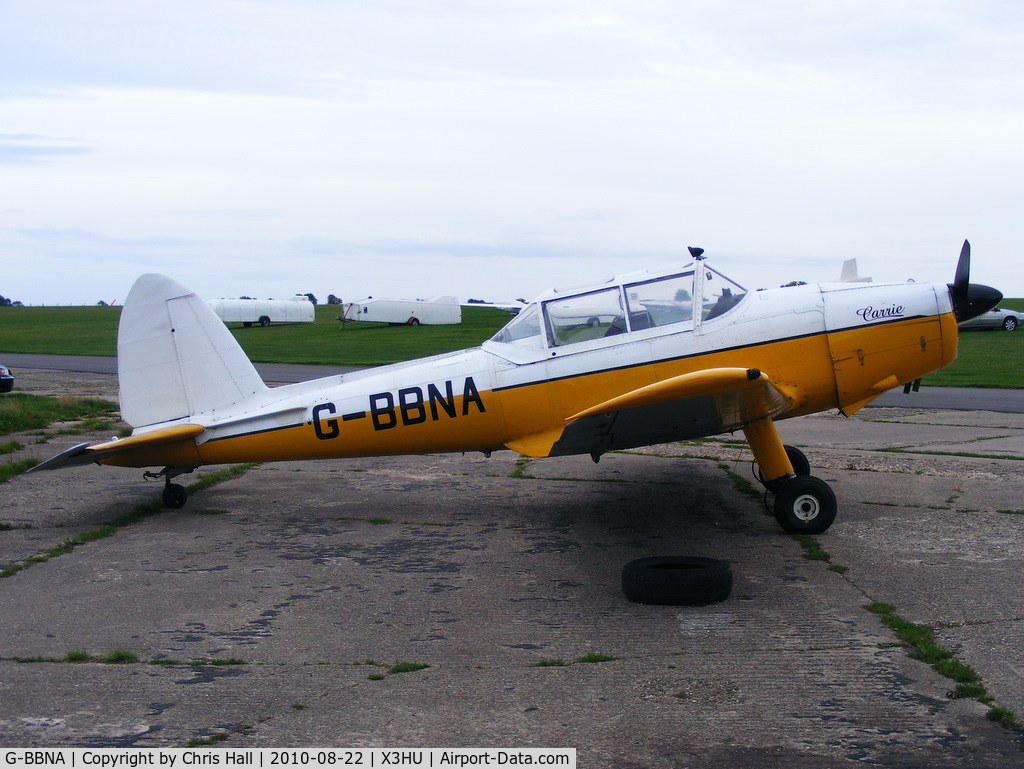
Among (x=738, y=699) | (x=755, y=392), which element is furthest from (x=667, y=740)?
(x=755, y=392)

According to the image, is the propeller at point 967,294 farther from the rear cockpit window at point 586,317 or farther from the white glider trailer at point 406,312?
the white glider trailer at point 406,312

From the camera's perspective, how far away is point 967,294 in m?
8.17

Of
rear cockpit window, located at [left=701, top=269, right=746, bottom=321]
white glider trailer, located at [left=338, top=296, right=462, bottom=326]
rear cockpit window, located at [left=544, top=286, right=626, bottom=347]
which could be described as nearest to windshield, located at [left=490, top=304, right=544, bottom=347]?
rear cockpit window, located at [left=544, top=286, right=626, bottom=347]

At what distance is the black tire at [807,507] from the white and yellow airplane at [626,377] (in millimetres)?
11

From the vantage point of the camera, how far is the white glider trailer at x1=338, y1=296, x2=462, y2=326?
53.9 metres

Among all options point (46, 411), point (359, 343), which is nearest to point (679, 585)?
point (46, 411)

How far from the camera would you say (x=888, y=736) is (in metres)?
4.02

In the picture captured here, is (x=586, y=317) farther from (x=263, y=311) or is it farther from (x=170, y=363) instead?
(x=263, y=311)

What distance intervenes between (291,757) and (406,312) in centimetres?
5105

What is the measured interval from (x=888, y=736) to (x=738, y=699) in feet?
2.46

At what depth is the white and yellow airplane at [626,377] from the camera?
318 inches

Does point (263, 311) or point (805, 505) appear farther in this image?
point (263, 311)

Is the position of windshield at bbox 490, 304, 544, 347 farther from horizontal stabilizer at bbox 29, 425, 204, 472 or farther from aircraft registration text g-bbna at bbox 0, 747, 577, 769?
aircraft registration text g-bbna at bbox 0, 747, 577, 769

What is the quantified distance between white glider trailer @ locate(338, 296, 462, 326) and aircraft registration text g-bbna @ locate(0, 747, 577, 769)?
50.3 m
